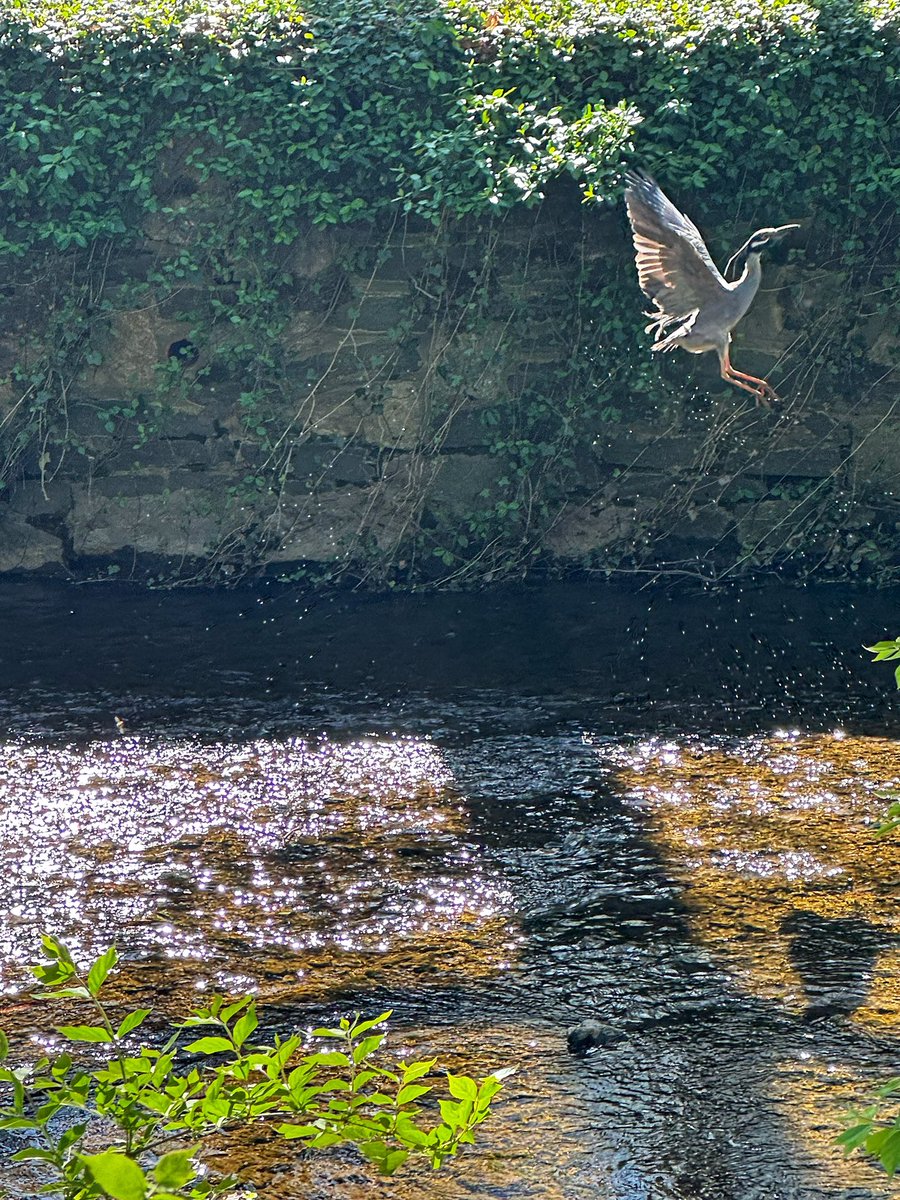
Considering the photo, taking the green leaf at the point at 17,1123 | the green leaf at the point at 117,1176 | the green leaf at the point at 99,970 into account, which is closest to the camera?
the green leaf at the point at 117,1176

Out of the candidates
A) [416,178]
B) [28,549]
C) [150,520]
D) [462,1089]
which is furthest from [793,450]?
[462,1089]

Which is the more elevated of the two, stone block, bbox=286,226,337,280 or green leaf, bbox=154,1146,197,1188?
stone block, bbox=286,226,337,280

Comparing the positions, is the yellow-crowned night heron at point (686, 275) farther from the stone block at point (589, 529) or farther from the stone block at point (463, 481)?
the stone block at point (463, 481)

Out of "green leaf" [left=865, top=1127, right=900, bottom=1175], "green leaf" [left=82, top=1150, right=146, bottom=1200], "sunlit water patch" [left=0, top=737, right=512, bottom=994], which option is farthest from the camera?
"sunlit water patch" [left=0, top=737, right=512, bottom=994]

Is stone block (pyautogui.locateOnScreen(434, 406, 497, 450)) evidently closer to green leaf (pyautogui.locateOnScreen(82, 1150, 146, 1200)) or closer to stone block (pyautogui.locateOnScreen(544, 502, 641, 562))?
stone block (pyautogui.locateOnScreen(544, 502, 641, 562))

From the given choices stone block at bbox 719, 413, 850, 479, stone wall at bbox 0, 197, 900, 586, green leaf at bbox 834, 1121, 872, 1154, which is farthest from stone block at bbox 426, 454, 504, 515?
green leaf at bbox 834, 1121, 872, 1154

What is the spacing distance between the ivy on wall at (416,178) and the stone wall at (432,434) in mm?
24

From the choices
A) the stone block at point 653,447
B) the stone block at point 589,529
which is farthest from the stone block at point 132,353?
the stone block at point 653,447

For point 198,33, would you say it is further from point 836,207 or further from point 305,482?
point 836,207

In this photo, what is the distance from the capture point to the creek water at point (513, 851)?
293 centimetres

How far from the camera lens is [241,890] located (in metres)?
4.01

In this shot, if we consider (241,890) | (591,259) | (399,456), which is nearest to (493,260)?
(591,259)

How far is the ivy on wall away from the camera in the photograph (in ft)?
22.5

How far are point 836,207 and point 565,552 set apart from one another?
226 cm
